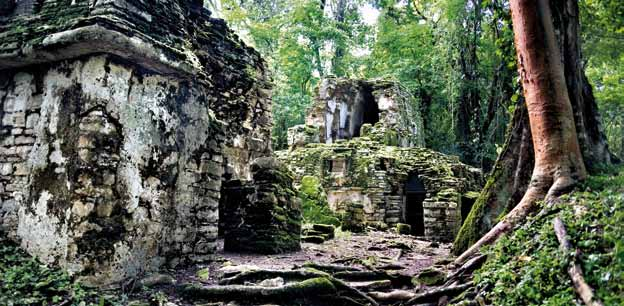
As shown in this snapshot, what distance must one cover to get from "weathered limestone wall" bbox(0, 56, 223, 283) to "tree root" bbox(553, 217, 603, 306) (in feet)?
15.1

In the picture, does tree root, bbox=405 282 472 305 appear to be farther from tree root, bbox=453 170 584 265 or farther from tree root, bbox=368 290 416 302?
tree root, bbox=453 170 584 265

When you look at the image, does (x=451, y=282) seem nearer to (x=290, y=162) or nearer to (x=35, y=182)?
(x=35, y=182)

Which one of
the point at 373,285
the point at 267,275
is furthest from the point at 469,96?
the point at 267,275

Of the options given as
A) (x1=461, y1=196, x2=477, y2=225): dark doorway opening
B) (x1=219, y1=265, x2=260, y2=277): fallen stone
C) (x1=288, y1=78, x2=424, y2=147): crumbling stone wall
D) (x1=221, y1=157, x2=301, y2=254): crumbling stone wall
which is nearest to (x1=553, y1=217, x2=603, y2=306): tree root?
(x1=219, y1=265, x2=260, y2=277): fallen stone

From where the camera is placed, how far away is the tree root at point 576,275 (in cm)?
276

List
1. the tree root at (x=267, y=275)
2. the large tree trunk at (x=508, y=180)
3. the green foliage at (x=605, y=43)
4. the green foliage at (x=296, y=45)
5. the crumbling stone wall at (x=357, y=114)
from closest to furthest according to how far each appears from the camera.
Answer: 1. the tree root at (x=267, y=275)
2. the large tree trunk at (x=508, y=180)
3. the green foliage at (x=605, y=43)
4. the crumbling stone wall at (x=357, y=114)
5. the green foliage at (x=296, y=45)

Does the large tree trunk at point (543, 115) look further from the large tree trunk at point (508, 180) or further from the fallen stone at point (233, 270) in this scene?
the fallen stone at point (233, 270)

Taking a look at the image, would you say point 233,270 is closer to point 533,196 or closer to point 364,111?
point 533,196

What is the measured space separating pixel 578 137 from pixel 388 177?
11250 mm

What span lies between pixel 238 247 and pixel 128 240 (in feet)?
10.2

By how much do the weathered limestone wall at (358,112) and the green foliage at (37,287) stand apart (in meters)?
16.0

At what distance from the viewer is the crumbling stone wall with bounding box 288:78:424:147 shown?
68.1 feet

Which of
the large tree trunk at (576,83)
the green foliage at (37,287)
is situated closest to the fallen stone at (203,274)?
the green foliage at (37,287)

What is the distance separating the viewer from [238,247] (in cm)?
799
